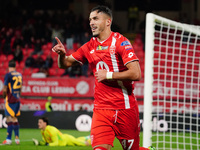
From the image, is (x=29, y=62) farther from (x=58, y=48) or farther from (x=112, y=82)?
(x=112, y=82)

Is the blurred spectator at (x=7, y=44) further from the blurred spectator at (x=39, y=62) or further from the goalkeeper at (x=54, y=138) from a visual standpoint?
the goalkeeper at (x=54, y=138)

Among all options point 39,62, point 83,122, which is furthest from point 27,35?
point 83,122

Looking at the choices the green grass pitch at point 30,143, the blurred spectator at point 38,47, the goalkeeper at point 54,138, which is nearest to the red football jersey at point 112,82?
the green grass pitch at point 30,143

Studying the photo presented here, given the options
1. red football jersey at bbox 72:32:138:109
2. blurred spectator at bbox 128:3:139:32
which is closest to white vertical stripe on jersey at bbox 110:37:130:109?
red football jersey at bbox 72:32:138:109

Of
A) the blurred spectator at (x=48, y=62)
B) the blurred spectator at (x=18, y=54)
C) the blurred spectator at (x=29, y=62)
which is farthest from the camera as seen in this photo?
the blurred spectator at (x=18, y=54)

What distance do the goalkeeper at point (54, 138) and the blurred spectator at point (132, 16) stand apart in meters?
13.6

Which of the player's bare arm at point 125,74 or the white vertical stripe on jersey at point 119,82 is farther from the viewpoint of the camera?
the white vertical stripe on jersey at point 119,82

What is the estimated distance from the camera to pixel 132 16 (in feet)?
70.4

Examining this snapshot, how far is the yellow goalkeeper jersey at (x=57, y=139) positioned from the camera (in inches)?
342

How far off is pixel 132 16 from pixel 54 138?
1387 cm

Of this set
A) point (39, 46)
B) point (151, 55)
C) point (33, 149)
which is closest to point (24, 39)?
point (39, 46)

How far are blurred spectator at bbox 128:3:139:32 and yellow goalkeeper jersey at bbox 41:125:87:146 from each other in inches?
534

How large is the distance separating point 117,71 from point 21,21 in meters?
17.5

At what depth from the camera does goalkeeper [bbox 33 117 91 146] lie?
8656 millimetres
